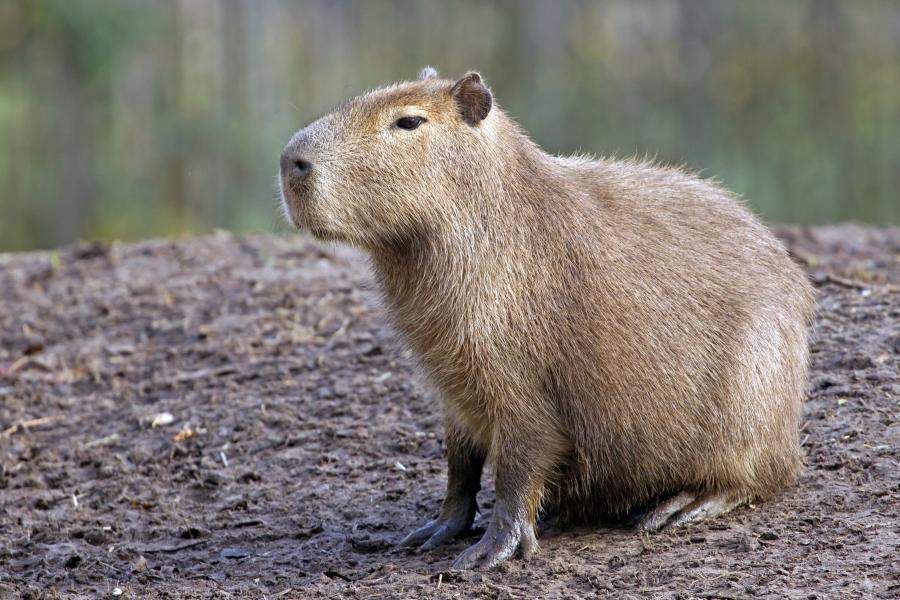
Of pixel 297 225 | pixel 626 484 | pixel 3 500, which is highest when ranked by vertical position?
pixel 297 225

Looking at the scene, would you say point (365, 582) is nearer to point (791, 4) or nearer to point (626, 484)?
point (626, 484)

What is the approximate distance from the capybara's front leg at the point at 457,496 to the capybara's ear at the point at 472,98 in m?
1.14

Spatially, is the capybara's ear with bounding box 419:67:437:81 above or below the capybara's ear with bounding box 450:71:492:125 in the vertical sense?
above

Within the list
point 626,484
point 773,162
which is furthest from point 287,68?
point 626,484

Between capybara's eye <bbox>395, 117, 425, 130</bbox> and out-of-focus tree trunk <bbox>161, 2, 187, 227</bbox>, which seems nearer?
capybara's eye <bbox>395, 117, 425, 130</bbox>

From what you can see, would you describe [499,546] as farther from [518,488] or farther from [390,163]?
[390,163]

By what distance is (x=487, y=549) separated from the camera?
13.9 feet

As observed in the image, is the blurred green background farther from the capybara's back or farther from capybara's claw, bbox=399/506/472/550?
capybara's claw, bbox=399/506/472/550

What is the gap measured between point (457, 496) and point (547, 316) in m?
0.82

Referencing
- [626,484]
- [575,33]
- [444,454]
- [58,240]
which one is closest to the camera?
[626,484]

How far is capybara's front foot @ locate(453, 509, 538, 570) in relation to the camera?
420 centimetres

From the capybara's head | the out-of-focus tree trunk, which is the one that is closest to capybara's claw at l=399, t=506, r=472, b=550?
the capybara's head

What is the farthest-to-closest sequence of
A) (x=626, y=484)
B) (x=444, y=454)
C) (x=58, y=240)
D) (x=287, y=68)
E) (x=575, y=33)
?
(x=575, y=33) → (x=287, y=68) → (x=58, y=240) → (x=444, y=454) → (x=626, y=484)

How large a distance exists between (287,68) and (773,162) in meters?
7.20
